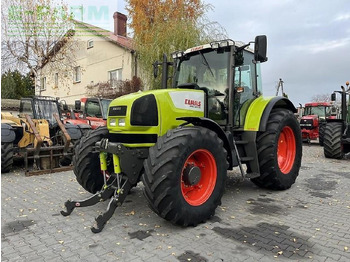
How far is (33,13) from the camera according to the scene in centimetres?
1659

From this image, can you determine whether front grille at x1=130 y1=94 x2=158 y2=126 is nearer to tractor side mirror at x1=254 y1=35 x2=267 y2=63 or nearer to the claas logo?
the claas logo

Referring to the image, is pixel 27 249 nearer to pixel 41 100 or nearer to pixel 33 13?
pixel 41 100

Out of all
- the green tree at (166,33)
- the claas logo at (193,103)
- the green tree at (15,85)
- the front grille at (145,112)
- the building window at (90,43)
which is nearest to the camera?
the front grille at (145,112)

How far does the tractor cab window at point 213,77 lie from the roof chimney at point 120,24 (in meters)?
16.4

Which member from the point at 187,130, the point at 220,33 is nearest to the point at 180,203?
the point at 187,130

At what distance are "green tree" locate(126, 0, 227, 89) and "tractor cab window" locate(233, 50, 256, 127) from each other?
783cm

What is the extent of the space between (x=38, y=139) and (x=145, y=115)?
417 cm

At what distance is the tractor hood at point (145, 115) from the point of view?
368cm

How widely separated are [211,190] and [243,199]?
4.05 feet

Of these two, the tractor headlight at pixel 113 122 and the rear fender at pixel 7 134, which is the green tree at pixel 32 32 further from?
the tractor headlight at pixel 113 122

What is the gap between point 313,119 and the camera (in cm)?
1463

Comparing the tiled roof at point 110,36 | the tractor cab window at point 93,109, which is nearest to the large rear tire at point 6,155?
the tractor cab window at point 93,109

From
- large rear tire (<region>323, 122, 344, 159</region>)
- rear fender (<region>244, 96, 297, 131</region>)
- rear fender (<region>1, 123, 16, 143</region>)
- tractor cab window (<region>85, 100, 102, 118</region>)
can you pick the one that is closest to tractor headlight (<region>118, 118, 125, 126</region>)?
rear fender (<region>244, 96, 297, 131</region>)

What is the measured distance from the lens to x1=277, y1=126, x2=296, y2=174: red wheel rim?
5.64m
